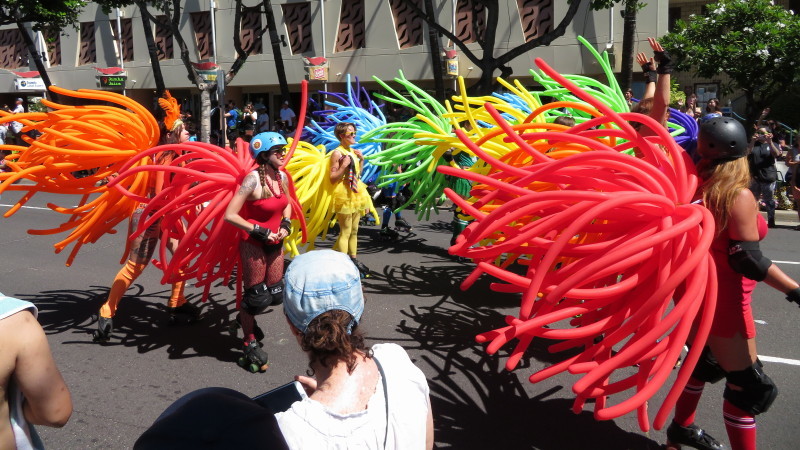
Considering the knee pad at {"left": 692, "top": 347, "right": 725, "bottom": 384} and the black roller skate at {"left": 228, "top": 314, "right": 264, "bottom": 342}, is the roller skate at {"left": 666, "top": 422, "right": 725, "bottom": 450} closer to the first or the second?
the knee pad at {"left": 692, "top": 347, "right": 725, "bottom": 384}

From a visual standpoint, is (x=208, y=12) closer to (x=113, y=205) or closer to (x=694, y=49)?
(x=694, y=49)

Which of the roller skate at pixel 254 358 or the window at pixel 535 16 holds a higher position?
the window at pixel 535 16

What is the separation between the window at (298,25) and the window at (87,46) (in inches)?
412

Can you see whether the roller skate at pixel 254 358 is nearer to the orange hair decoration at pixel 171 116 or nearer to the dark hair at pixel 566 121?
the orange hair decoration at pixel 171 116

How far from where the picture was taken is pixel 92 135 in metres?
5.15

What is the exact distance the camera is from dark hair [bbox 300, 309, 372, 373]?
173 centimetres

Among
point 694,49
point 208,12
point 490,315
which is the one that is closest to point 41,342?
point 490,315

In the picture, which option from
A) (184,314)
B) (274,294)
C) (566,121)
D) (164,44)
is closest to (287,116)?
(164,44)

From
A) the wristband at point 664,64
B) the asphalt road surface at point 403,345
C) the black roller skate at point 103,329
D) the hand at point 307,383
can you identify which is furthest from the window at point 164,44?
the hand at point 307,383

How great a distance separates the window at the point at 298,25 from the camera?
25109 mm

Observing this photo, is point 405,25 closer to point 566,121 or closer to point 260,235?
point 566,121

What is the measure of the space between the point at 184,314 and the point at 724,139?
447 centimetres

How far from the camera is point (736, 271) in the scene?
9.30 ft

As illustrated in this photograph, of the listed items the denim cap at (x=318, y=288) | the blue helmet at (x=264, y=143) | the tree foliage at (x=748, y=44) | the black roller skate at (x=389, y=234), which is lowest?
the black roller skate at (x=389, y=234)
